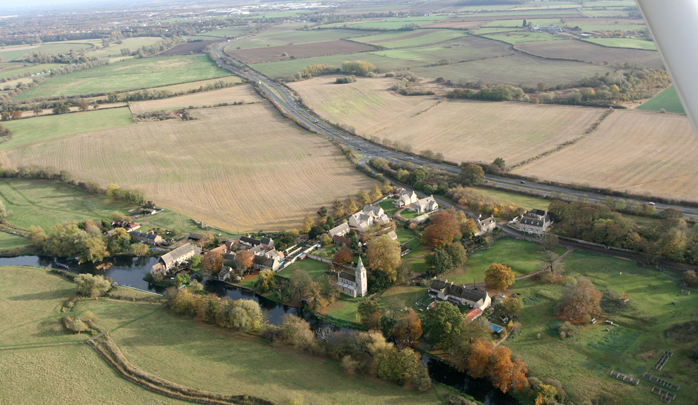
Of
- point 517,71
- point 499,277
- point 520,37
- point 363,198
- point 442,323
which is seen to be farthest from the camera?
point 520,37

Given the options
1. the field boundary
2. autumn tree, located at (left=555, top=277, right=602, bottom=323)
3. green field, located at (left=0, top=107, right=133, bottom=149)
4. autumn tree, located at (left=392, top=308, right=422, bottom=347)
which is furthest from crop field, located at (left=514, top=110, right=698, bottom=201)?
green field, located at (left=0, top=107, right=133, bottom=149)

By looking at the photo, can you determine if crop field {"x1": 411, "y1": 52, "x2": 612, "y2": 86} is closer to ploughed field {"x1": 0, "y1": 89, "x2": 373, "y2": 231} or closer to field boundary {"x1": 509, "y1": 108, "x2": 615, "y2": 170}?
field boundary {"x1": 509, "y1": 108, "x2": 615, "y2": 170}

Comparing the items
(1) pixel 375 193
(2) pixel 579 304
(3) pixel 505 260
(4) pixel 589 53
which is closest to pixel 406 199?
(1) pixel 375 193

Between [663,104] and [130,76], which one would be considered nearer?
[663,104]

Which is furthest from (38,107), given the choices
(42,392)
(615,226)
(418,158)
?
(615,226)

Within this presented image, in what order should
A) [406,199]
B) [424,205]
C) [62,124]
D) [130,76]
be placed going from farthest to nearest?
1. [130,76]
2. [62,124]
3. [406,199]
4. [424,205]

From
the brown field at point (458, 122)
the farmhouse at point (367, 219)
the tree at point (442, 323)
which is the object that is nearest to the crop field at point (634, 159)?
the brown field at point (458, 122)

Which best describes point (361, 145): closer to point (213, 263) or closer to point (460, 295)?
point (213, 263)
